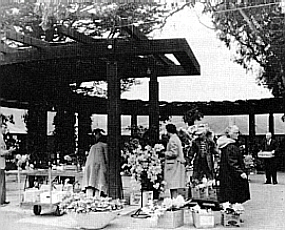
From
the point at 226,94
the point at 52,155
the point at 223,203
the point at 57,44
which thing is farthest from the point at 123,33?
the point at 223,203

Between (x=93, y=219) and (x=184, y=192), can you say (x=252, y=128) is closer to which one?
(x=184, y=192)

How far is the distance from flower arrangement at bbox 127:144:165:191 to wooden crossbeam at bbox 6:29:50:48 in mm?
1302

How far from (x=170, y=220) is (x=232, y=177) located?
2.28ft

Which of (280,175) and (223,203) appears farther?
(223,203)

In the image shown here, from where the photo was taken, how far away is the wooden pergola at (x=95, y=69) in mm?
4406

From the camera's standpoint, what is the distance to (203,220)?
144 inches

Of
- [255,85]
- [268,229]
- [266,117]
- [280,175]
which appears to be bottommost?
[268,229]

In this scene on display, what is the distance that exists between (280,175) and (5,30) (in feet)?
6.43

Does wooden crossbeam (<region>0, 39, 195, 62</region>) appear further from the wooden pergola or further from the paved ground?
the paved ground

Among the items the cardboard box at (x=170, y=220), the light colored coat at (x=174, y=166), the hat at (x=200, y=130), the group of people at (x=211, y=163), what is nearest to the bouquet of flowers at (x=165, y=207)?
the cardboard box at (x=170, y=220)

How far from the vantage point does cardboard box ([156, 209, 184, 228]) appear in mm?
3684

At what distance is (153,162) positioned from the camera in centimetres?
449

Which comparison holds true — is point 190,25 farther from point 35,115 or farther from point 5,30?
point 35,115

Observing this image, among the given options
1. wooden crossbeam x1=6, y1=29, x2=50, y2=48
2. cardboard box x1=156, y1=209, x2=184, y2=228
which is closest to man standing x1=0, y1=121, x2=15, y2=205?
wooden crossbeam x1=6, y1=29, x2=50, y2=48
